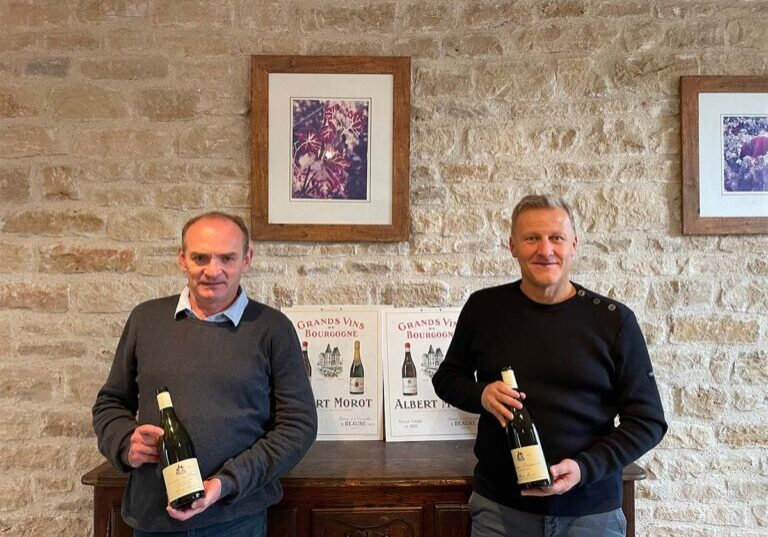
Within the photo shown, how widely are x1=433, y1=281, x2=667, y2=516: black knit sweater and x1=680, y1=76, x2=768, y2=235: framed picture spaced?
1070 mm

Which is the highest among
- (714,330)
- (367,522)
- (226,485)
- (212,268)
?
(212,268)

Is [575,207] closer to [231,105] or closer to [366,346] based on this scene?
[366,346]

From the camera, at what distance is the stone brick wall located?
2309mm

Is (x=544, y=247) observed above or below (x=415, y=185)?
below

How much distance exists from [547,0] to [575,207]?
34.3 inches

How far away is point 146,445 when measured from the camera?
4.85ft

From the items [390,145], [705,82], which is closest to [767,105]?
[705,82]

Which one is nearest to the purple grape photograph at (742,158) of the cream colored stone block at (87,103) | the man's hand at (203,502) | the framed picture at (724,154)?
the framed picture at (724,154)

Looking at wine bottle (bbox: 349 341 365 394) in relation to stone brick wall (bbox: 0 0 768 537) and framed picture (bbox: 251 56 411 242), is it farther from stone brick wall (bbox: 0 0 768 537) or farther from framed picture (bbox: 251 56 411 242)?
framed picture (bbox: 251 56 411 242)

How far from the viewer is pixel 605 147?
238 cm

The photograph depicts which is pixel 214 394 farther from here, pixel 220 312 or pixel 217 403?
pixel 220 312

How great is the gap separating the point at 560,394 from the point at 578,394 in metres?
0.05

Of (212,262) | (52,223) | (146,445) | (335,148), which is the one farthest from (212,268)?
(52,223)

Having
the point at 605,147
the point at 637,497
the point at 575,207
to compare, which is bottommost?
the point at 637,497
